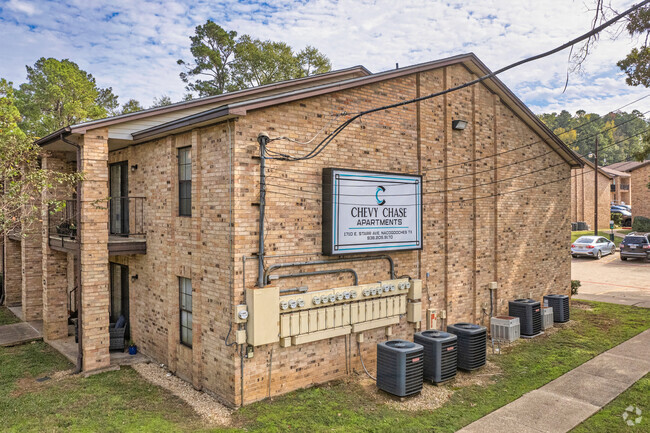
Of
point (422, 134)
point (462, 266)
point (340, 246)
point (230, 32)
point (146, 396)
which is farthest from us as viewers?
point (230, 32)

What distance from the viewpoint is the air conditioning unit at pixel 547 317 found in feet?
42.7

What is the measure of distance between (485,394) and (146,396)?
6464 mm

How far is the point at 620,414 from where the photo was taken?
7453 millimetres

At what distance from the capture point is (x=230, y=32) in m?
36.3

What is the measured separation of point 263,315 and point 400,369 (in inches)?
106

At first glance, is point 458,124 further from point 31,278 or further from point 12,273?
point 12,273

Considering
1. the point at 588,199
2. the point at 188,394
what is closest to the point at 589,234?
the point at 588,199

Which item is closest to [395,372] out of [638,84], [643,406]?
[643,406]

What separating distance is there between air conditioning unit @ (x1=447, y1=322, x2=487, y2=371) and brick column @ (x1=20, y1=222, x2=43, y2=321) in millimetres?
13606

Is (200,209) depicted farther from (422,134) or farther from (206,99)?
(422,134)

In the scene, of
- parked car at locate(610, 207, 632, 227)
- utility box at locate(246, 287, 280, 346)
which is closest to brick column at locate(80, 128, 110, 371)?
utility box at locate(246, 287, 280, 346)

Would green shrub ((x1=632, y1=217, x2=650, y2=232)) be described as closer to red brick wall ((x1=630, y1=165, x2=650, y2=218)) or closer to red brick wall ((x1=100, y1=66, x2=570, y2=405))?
red brick wall ((x1=630, y1=165, x2=650, y2=218))

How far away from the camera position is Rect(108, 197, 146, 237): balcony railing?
11050mm

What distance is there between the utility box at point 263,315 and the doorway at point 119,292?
606cm
